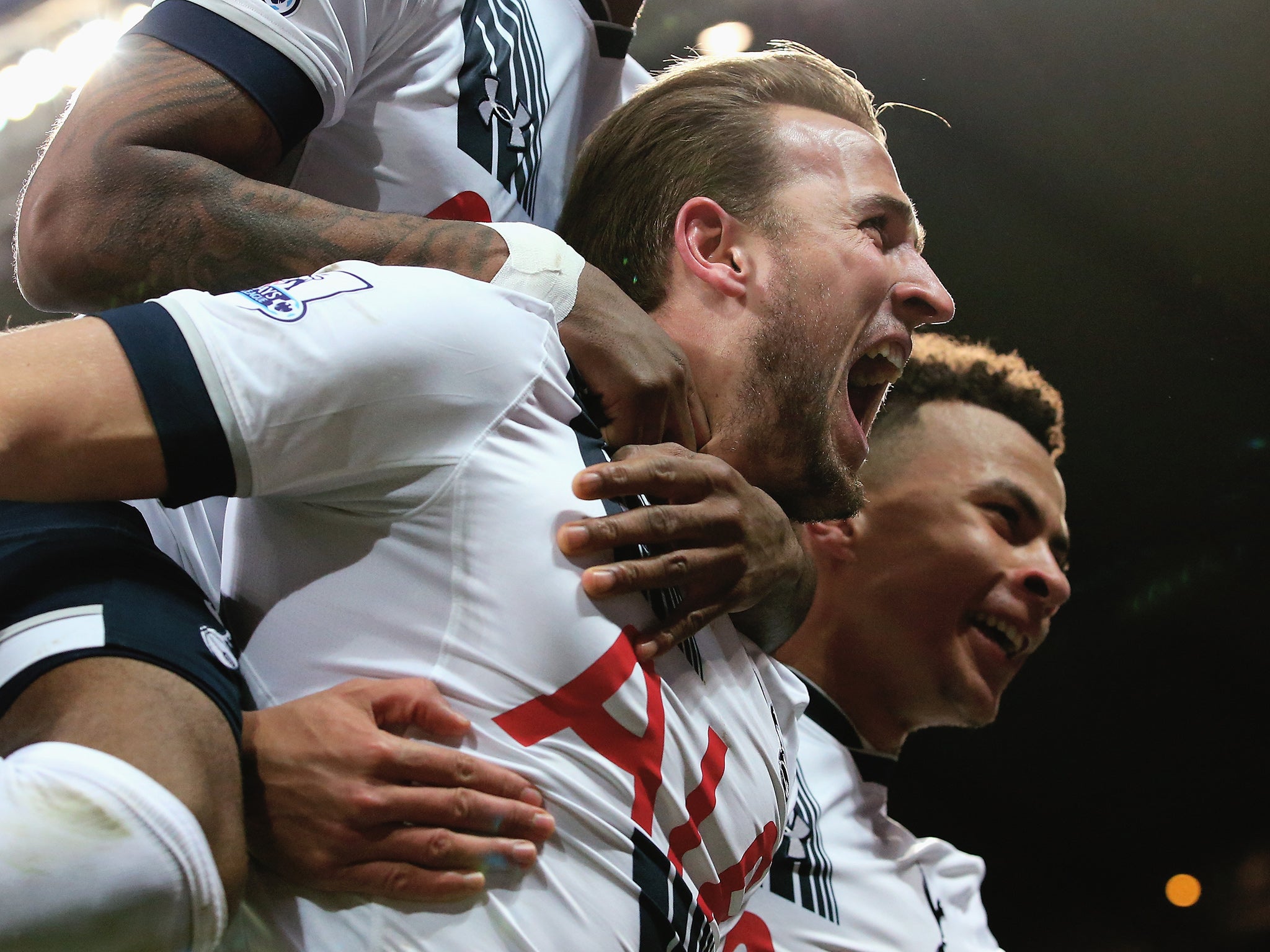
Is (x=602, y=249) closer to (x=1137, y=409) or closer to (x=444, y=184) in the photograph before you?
(x=444, y=184)

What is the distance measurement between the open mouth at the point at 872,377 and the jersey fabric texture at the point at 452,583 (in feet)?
1.62

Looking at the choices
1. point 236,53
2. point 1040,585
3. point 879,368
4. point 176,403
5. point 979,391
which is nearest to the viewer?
point 176,403

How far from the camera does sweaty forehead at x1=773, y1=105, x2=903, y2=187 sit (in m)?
1.14

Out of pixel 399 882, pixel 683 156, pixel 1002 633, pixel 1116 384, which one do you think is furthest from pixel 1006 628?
pixel 399 882

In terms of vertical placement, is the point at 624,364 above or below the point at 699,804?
above

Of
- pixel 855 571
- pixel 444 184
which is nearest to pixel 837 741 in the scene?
pixel 855 571

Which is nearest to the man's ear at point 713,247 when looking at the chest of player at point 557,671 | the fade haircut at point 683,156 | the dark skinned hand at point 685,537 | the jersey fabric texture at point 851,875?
the fade haircut at point 683,156

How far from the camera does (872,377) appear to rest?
48.5 inches

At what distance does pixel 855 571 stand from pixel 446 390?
128 cm

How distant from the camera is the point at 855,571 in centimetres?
185

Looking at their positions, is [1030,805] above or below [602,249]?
below

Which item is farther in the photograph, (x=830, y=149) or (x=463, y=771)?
(x=830, y=149)

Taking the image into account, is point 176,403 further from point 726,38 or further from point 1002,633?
point 726,38

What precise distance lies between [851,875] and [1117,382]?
45.8 inches
